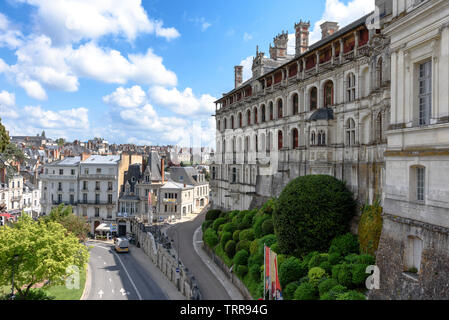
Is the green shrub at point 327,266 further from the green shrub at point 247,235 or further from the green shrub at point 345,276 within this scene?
the green shrub at point 247,235

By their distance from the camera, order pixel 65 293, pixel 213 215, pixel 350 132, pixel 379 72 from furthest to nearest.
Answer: pixel 213 215
pixel 65 293
pixel 350 132
pixel 379 72

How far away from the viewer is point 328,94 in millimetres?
33531

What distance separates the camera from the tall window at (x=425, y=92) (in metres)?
16.0

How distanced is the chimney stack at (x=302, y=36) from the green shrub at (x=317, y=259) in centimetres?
2693

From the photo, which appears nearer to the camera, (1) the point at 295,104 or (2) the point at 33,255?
(2) the point at 33,255

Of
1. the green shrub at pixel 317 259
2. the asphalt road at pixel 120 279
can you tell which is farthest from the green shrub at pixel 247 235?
the green shrub at pixel 317 259

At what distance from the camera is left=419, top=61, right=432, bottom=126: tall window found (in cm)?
1595

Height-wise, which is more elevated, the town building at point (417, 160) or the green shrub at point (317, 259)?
the town building at point (417, 160)

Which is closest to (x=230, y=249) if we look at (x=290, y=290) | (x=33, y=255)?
(x=290, y=290)

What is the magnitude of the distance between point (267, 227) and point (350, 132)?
11733mm

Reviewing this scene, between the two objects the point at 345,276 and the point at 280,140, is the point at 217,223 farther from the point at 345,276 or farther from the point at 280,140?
the point at 345,276

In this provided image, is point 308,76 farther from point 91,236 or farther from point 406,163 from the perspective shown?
point 91,236

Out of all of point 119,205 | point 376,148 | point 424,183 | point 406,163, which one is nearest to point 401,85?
point 406,163

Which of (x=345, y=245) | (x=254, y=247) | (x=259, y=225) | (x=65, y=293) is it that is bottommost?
(x=65, y=293)
